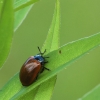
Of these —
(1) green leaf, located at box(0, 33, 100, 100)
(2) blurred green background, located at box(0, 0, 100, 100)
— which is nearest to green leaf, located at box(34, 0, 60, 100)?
(1) green leaf, located at box(0, 33, 100, 100)

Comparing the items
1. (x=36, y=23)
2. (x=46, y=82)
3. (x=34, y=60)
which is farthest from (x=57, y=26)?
(x=36, y=23)

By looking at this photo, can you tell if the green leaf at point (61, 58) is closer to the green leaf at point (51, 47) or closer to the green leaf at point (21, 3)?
the green leaf at point (51, 47)

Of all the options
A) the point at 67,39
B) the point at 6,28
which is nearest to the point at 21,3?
the point at 6,28

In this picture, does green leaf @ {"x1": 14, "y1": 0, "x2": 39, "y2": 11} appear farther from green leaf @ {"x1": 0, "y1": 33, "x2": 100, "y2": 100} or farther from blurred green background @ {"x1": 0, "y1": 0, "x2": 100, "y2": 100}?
blurred green background @ {"x1": 0, "y1": 0, "x2": 100, "y2": 100}

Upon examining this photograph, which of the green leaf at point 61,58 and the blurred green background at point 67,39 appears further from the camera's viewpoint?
the blurred green background at point 67,39

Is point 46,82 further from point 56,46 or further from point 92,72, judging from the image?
point 92,72

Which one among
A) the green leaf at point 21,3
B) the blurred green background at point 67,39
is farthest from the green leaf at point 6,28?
the blurred green background at point 67,39
